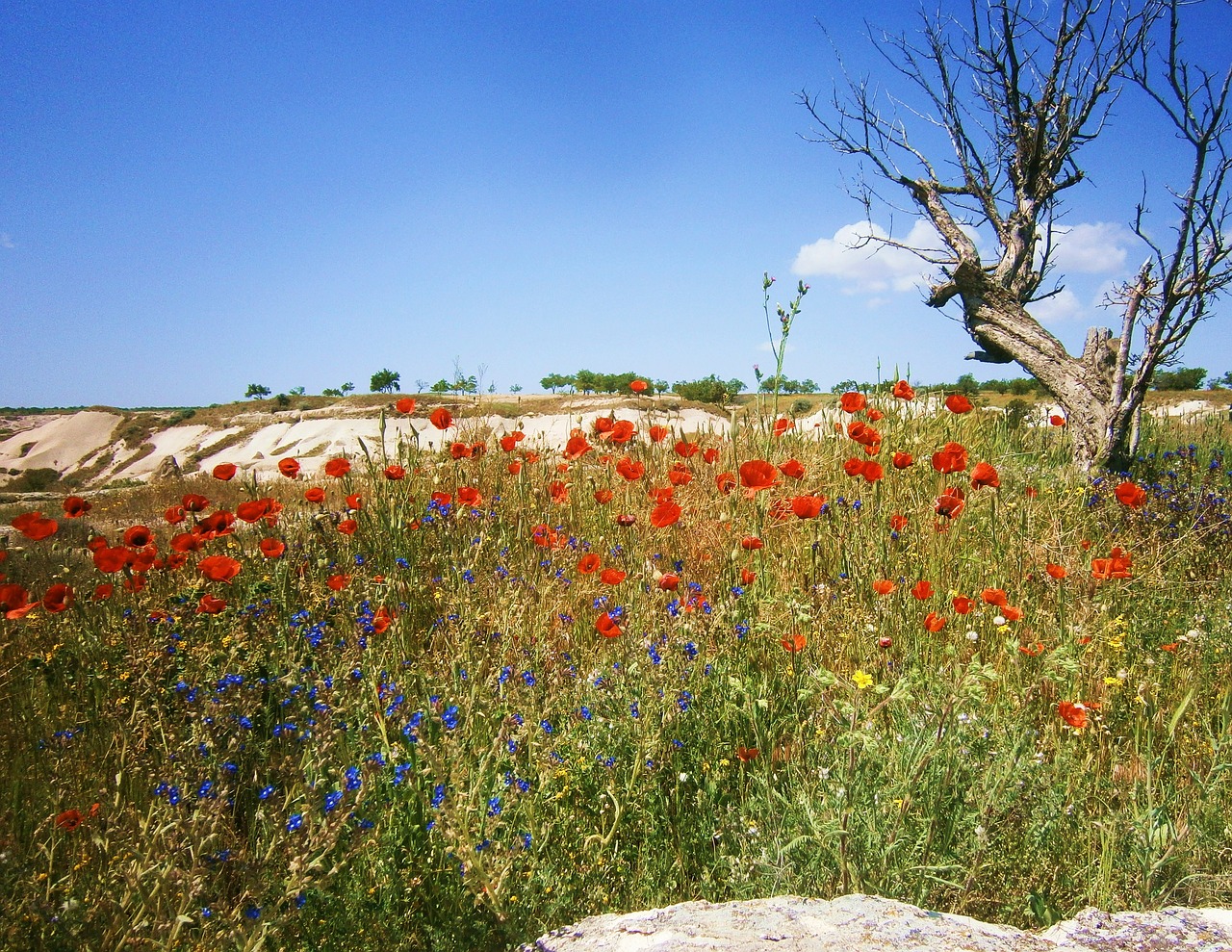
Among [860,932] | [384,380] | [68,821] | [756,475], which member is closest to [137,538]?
[68,821]

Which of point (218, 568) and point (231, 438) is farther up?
point (231, 438)

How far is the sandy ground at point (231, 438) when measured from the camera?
11.7 meters

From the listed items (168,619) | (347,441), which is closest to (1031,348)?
(168,619)

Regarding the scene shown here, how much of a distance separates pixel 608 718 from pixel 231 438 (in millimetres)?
16439

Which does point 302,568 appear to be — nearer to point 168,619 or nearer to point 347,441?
point 168,619

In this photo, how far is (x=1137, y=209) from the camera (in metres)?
5.84

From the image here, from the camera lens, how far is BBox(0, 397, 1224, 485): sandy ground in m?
11.7

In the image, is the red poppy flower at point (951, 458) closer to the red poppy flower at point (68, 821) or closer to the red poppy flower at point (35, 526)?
the red poppy flower at point (68, 821)

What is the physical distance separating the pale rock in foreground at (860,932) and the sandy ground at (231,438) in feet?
30.9

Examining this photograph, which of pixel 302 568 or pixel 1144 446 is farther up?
pixel 1144 446

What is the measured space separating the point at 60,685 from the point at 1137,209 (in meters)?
8.26

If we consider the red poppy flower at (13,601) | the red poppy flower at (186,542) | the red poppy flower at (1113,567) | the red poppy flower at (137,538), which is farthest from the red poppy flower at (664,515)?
the red poppy flower at (13,601)

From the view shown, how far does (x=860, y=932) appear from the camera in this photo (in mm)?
1083

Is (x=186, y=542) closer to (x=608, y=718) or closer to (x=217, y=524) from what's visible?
(x=217, y=524)
